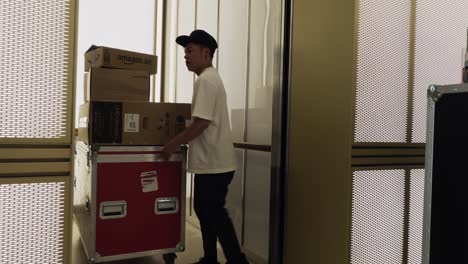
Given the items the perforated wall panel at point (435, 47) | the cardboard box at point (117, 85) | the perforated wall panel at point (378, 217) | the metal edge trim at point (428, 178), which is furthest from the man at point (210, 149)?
the metal edge trim at point (428, 178)

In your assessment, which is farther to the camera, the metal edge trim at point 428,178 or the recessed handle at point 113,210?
the recessed handle at point 113,210

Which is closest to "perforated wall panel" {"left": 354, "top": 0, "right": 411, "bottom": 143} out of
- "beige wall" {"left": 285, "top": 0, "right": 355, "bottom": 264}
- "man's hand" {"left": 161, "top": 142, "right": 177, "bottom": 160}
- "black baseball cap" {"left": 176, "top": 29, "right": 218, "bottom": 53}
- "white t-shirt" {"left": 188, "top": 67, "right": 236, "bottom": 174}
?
"beige wall" {"left": 285, "top": 0, "right": 355, "bottom": 264}

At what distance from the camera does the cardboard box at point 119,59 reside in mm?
2451

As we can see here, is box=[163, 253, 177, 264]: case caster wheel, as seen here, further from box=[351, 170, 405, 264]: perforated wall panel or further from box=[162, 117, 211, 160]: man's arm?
box=[351, 170, 405, 264]: perforated wall panel

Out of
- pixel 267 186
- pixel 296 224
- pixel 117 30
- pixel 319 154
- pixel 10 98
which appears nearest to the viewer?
pixel 10 98

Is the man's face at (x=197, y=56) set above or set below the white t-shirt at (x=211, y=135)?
above

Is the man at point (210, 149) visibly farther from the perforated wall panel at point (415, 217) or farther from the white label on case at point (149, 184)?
the perforated wall panel at point (415, 217)

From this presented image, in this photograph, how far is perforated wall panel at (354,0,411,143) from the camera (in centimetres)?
207

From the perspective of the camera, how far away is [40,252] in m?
1.60

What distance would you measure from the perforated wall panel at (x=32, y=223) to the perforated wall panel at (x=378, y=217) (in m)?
1.37

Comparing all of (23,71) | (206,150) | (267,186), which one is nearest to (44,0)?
(23,71)

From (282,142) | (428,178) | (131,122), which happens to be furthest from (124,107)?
(428,178)

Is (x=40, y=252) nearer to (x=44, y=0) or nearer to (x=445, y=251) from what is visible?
(x=44, y=0)

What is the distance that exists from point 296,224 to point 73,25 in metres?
1.56
